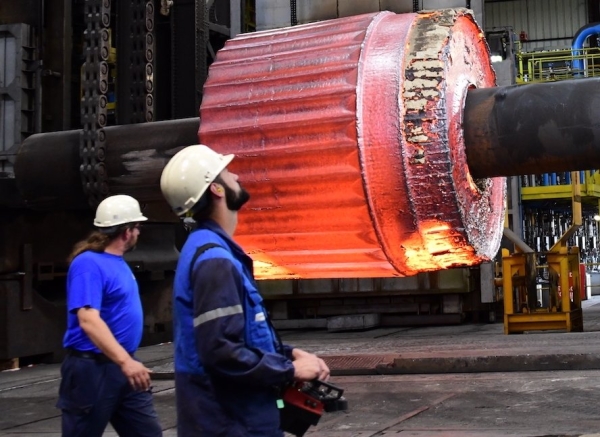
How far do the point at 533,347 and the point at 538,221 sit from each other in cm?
1445

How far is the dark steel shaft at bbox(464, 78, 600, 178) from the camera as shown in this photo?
264cm

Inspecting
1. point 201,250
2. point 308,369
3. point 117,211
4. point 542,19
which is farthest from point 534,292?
point 542,19

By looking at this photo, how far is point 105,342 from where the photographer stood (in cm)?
344

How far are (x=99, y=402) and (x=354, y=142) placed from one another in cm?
157

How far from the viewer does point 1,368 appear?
28.6ft

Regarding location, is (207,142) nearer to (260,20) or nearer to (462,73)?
(462,73)

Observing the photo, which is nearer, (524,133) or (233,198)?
(233,198)

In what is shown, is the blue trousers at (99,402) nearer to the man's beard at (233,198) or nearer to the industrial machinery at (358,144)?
the industrial machinery at (358,144)

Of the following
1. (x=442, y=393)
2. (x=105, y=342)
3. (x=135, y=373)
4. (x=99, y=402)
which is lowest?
(x=442, y=393)

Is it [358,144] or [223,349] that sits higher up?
[358,144]

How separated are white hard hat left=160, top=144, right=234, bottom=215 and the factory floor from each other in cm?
289

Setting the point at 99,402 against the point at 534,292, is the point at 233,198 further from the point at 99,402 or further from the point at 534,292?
the point at 534,292

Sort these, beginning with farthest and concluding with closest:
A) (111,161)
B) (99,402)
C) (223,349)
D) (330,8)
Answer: (330,8)
(99,402)
(111,161)
(223,349)

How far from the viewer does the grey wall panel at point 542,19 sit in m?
28.2
